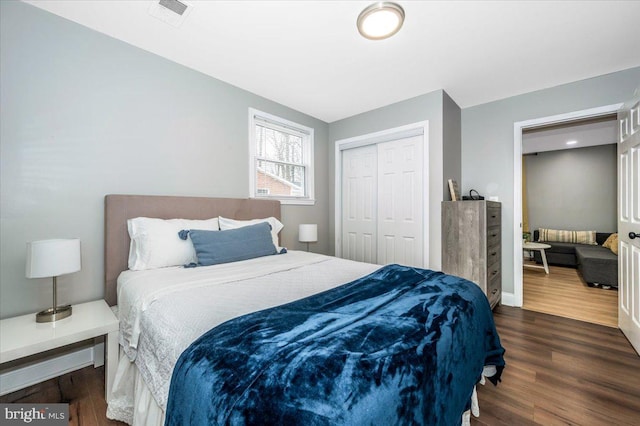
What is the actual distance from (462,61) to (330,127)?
6.90 ft

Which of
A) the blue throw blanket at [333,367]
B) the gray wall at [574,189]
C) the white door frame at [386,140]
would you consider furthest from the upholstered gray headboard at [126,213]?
the gray wall at [574,189]

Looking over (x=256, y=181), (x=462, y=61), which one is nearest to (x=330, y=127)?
(x=256, y=181)

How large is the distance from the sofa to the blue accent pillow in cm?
486

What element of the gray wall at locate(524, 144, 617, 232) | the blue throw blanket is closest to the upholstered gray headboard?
the blue throw blanket

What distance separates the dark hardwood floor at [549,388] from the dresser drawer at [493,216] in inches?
45.0

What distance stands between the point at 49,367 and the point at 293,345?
7.15ft

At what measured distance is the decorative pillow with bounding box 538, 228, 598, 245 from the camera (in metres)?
5.34

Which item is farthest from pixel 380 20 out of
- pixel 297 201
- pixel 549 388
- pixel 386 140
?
pixel 549 388

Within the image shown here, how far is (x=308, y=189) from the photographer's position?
12.8 feet

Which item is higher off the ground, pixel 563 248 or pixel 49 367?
pixel 563 248

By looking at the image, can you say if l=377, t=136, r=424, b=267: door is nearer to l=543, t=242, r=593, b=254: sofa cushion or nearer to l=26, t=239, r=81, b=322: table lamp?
l=26, t=239, r=81, b=322: table lamp

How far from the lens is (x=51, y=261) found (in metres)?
1.55

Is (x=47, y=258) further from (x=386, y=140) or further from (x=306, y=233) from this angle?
(x=386, y=140)

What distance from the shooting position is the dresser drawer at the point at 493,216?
2850 mm
